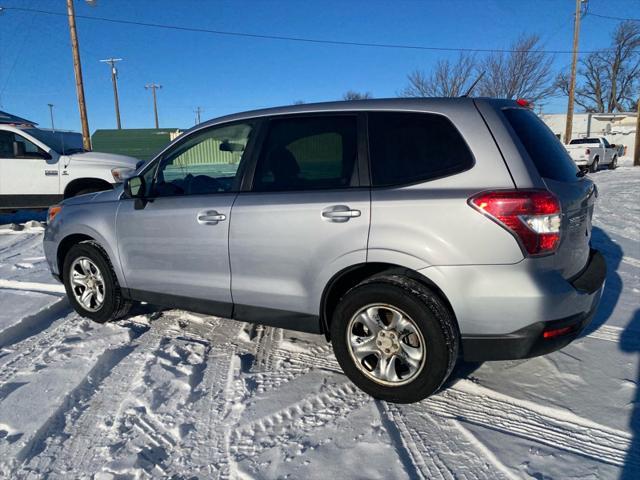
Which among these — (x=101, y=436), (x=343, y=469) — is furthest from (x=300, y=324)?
(x=101, y=436)

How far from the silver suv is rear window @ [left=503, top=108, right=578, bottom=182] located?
0.05 ft

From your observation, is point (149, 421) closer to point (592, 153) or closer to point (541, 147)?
point (541, 147)

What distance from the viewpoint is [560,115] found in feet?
133

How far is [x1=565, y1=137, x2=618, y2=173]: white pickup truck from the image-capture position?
20.5 metres

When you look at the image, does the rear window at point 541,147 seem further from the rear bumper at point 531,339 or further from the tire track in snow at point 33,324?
the tire track in snow at point 33,324

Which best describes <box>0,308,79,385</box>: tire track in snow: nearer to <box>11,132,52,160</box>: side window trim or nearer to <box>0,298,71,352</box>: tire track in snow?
<box>0,298,71,352</box>: tire track in snow

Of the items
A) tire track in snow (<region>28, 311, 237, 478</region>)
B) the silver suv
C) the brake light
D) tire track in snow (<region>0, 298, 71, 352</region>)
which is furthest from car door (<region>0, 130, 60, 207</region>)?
the brake light

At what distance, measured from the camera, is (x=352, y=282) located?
9.76 ft

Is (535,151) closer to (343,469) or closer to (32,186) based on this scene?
(343,469)

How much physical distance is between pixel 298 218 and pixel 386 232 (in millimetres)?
607

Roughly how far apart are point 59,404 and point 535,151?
3303 mm

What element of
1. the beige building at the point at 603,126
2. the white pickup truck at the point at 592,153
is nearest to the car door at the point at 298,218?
the white pickup truck at the point at 592,153

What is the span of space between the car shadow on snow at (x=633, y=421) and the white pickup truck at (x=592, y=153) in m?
17.9

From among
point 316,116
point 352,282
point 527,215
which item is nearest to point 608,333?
point 527,215
